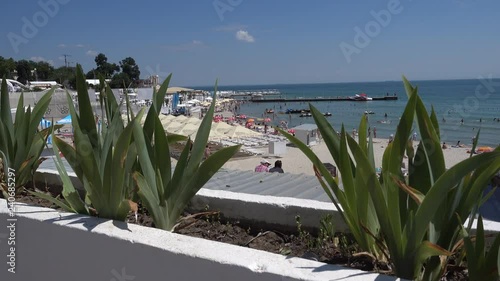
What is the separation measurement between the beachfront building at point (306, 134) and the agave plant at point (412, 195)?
848 inches

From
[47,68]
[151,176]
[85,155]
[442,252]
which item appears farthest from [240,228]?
[47,68]

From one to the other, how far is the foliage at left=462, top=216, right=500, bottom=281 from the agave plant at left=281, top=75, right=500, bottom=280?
0.29 ft

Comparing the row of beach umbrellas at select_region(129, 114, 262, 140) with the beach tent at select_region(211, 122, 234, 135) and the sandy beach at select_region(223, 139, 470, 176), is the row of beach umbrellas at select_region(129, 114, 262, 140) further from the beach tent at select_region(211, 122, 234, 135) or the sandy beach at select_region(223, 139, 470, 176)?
the sandy beach at select_region(223, 139, 470, 176)

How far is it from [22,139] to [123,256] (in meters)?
1.68

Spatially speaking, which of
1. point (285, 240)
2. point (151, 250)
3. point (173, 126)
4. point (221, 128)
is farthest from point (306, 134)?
point (151, 250)

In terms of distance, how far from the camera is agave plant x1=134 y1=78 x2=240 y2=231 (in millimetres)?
1873

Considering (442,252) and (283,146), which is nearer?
(442,252)

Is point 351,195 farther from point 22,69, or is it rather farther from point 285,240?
point 22,69

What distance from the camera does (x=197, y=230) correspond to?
2076 mm

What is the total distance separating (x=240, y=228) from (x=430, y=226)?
0.97m

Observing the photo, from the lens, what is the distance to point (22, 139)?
112 inches

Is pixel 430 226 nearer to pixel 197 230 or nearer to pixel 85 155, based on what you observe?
pixel 197 230

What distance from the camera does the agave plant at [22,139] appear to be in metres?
2.76

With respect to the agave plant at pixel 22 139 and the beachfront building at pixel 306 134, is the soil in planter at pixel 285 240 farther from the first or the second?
the beachfront building at pixel 306 134
